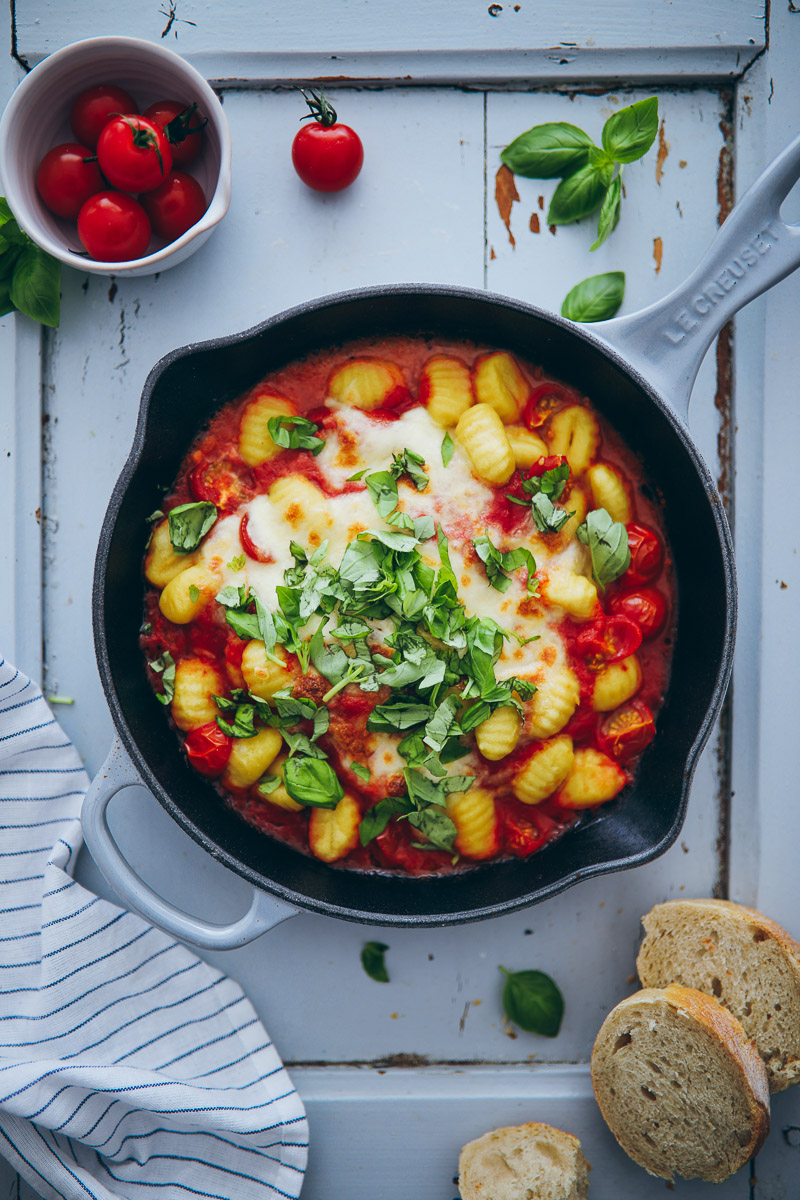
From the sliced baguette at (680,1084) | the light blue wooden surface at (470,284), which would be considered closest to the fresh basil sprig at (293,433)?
the light blue wooden surface at (470,284)

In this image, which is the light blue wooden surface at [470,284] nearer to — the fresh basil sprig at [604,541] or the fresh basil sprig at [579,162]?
the fresh basil sprig at [579,162]

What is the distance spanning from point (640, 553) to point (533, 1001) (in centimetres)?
124

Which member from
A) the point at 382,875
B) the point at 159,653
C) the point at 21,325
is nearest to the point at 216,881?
the point at 382,875

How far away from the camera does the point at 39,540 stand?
2.37 metres

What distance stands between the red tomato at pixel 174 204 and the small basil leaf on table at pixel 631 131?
1052 mm

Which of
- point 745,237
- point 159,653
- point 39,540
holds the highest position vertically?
point 745,237

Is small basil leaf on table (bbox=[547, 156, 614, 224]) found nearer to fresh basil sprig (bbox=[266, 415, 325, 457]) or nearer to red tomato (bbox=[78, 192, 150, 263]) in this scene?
fresh basil sprig (bbox=[266, 415, 325, 457])

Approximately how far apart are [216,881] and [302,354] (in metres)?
1.45

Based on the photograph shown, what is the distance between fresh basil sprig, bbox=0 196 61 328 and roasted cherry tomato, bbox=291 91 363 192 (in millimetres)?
680

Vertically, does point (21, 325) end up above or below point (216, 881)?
above

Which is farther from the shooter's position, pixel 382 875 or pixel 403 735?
pixel 382 875

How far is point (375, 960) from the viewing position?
94.4 inches

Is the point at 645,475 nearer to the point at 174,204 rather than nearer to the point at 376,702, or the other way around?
the point at 376,702

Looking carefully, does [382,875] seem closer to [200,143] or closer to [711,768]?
[711,768]
